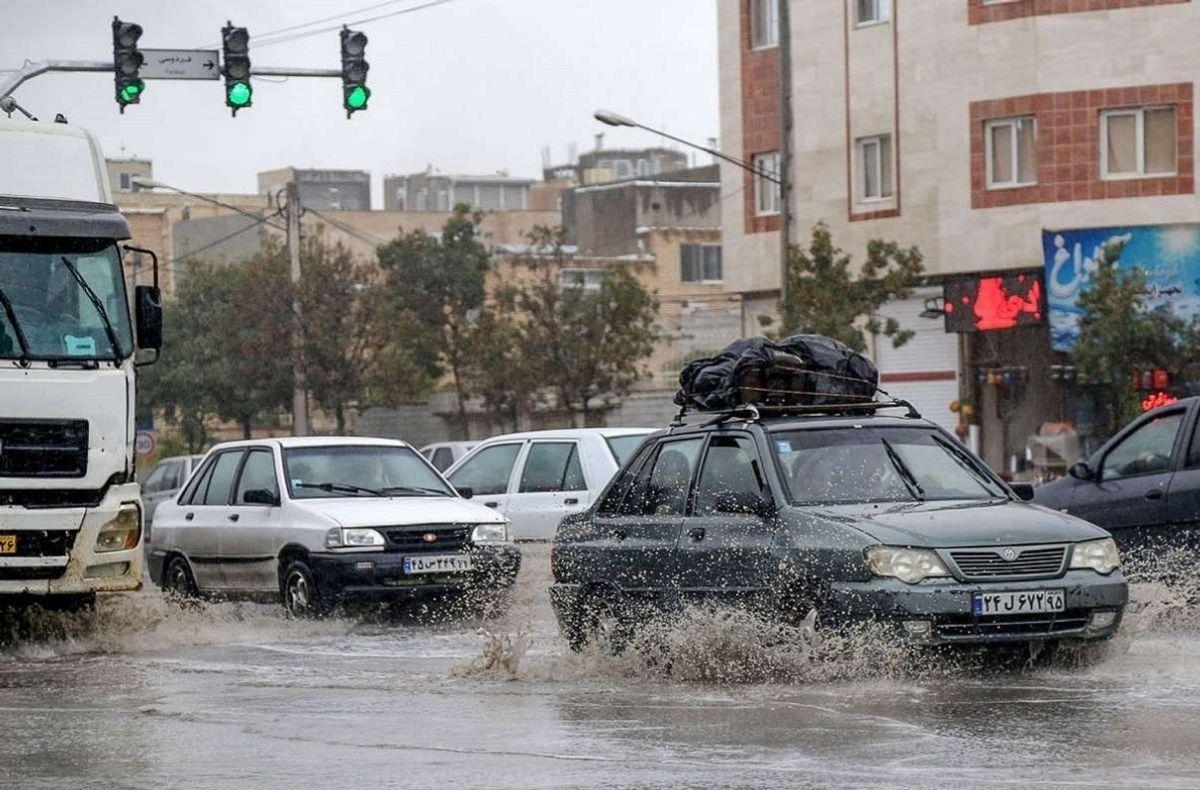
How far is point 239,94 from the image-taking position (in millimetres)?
22500

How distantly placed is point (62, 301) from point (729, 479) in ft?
16.1

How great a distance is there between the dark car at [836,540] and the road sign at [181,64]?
34.7ft

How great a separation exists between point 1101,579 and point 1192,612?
11.0 ft

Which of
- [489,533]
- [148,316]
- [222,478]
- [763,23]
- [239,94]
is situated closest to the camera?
[148,316]

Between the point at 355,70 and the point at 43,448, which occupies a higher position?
the point at 355,70

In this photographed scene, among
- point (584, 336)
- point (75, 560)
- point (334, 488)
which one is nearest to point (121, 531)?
point (75, 560)

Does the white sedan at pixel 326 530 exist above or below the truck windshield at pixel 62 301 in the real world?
below

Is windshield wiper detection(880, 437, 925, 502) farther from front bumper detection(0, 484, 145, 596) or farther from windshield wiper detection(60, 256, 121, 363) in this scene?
front bumper detection(0, 484, 145, 596)

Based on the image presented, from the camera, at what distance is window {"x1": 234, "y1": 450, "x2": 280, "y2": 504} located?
61.0 feet

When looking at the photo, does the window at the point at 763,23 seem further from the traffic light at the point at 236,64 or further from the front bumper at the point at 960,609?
the front bumper at the point at 960,609

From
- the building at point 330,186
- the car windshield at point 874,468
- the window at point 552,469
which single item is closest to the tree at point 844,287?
the window at point 552,469

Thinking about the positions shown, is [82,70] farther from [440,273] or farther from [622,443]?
[440,273]

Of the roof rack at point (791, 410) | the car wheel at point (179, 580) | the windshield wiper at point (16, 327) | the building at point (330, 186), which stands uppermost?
the building at point (330, 186)

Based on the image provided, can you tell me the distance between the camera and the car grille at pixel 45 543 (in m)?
14.5
